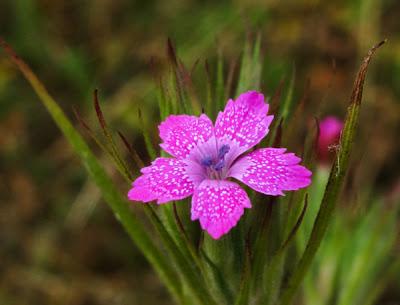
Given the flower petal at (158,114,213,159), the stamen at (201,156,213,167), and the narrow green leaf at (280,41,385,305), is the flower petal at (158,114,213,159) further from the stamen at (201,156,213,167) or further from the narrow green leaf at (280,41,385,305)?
the narrow green leaf at (280,41,385,305)

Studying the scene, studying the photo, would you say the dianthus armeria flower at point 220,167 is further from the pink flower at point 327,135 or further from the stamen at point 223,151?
the pink flower at point 327,135

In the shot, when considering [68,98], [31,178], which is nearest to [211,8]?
[68,98]

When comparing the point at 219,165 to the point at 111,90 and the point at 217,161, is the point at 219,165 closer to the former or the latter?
the point at 217,161

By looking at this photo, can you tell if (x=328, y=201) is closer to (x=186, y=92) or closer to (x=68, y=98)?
(x=186, y=92)

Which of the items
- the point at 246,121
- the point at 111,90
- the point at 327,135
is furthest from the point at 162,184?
the point at 111,90

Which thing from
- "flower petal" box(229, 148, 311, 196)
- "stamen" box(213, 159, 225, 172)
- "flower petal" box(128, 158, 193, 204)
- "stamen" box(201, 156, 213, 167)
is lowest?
"flower petal" box(229, 148, 311, 196)

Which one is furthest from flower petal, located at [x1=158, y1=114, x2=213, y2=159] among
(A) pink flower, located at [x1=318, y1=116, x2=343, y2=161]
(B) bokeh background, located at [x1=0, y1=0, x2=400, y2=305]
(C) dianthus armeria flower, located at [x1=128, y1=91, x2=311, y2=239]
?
(B) bokeh background, located at [x1=0, y1=0, x2=400, y2=305]

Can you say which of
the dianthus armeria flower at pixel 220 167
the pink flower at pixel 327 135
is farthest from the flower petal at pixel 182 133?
the pink flower at pixel 327 135

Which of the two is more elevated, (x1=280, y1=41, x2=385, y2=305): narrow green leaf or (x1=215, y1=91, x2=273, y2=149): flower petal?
(x1=215, y1=91, x2=273, y2=149): flower petal
